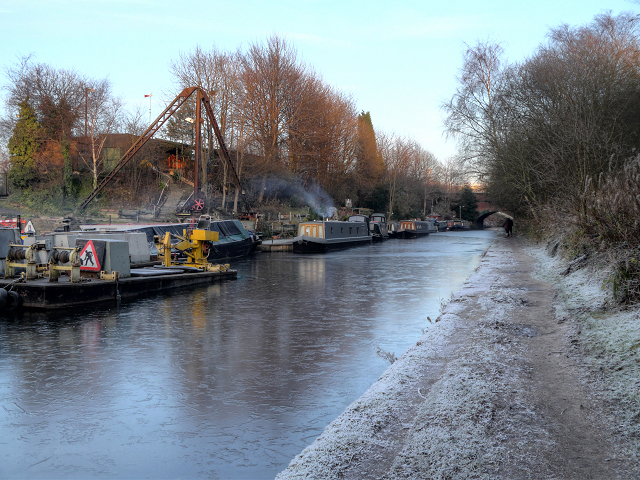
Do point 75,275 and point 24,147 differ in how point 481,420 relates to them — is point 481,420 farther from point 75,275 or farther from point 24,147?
point 24,147

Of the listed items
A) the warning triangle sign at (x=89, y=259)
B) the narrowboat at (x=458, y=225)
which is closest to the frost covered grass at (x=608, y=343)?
the warning triangle sign at (x=89, y=259)

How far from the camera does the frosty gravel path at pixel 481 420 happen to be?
3.29 metres

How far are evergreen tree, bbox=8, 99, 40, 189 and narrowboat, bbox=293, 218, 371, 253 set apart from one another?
18467 mm

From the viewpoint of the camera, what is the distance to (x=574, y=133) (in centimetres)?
1528

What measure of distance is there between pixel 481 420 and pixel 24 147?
39.2m

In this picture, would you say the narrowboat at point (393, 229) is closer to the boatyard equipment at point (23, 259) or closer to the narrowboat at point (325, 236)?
the narrowboat at point (325, 236)

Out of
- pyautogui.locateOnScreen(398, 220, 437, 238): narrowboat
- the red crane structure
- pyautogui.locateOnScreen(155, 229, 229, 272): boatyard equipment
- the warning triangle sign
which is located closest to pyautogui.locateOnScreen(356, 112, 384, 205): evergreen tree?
pyautogui.locateOnScreen(398, 220, 437, 238): narrowboat

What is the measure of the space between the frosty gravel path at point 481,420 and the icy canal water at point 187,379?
0.73 metres

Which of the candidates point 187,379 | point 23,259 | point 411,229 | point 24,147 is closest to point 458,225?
point 411,229

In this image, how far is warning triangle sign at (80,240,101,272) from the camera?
41.5 feet

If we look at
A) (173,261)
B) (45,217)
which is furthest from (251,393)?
(45,217)

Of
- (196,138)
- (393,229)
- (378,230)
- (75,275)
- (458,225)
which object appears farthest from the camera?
(458,225)

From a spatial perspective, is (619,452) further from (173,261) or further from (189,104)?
(189,104)

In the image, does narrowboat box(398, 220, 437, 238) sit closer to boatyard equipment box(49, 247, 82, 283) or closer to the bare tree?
the bare tree
